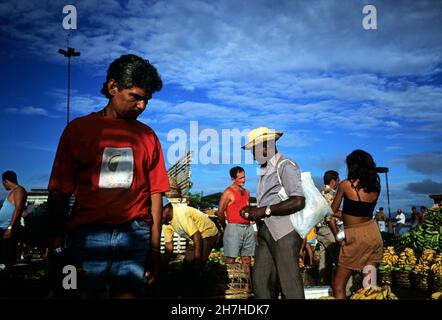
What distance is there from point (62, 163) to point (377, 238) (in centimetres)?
340

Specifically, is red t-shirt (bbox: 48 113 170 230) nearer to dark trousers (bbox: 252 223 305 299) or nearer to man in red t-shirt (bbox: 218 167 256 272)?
dark trousers (bbox: 252 223 305 299)

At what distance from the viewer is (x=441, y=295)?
382 centimetres

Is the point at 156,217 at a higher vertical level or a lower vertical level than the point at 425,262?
higher

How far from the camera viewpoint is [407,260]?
843 centimetres

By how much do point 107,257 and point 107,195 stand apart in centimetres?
34

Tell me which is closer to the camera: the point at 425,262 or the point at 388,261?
the point at 425,262

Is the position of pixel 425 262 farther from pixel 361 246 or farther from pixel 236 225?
pixel 361 246

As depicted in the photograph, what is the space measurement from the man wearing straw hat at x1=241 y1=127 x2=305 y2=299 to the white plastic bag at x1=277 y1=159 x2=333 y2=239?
69 millimetres

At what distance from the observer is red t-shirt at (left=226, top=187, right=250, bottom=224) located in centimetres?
748

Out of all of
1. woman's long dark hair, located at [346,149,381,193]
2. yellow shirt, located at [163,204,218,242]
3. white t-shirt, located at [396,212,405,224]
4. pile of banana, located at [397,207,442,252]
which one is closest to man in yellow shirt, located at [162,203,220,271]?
yellow shirt, located at [163,204,218,242]

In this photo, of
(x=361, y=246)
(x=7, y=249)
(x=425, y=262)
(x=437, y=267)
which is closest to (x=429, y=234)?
(x=425, y=262)

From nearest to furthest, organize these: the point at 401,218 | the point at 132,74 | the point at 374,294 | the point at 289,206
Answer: the point at 132,74 < the point at 374,294 < the point at 289,206 < the point at 401,218
